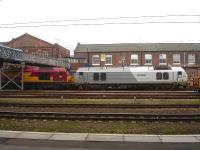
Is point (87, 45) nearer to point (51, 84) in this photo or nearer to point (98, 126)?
point (51, 84)

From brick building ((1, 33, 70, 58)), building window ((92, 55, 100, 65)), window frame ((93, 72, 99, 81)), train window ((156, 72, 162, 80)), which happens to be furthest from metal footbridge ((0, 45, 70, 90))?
brick building ((1, 33, 70, 58))

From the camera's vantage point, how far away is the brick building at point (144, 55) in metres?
80.5

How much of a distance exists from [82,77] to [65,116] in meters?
29.6

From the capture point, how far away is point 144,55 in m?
81.9

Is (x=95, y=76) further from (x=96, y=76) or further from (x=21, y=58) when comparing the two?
(x=21, y=58)

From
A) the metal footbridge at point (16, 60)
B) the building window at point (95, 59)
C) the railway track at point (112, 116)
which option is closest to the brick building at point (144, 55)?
the building window at point (95, 59)

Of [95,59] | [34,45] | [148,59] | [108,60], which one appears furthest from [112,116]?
[34,45]

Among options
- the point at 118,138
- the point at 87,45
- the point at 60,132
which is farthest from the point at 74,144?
the point at 87,45

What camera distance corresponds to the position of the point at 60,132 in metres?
15.1

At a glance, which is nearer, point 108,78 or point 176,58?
point 108,78

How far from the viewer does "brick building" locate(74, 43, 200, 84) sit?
80.5m

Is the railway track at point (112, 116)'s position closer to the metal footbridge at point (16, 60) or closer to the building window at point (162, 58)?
the metal footbridge at point (16, 60)

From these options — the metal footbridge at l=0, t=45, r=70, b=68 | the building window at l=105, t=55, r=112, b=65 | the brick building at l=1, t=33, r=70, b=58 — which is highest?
the brick building at l=1, t=33, r=70, b=58

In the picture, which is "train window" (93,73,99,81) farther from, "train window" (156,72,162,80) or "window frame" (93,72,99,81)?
"train window" (156,72,162,80)
